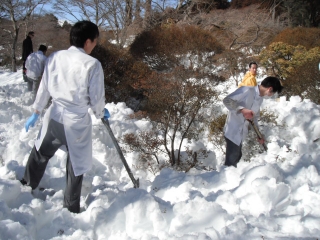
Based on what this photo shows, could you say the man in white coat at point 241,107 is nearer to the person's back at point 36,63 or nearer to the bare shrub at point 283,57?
the person's back at point 36,63

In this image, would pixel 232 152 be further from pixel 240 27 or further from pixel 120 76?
pixel 240 27

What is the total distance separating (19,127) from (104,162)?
1.71m

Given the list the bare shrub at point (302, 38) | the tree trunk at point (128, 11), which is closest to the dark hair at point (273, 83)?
the bare shrub at point (302, 38)

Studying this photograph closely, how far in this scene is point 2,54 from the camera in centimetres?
1831

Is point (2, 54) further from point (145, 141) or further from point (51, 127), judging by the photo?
point (51, 127)

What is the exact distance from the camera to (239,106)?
314 cm

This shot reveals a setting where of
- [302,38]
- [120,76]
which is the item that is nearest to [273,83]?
[120,76]

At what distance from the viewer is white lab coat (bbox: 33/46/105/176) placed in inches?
83.4

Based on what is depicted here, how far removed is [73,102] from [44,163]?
0.64 metres

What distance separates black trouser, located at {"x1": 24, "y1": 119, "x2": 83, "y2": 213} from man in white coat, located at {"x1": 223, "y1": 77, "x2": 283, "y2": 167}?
173 centimetres

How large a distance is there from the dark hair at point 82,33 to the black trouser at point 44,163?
642 millimetres

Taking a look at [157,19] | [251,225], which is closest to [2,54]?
[157,19]

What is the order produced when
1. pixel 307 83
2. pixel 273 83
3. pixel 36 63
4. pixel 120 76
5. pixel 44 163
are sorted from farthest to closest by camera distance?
pixel 120 76 → pixel 307 83 → pixel 36 63 → pixel 273 83 → pixel 44 163

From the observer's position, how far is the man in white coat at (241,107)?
3.06 m
